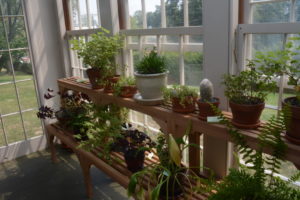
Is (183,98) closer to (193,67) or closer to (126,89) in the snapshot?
(193,67)

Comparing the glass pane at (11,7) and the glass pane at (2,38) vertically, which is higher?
the glass pane at (11,7)

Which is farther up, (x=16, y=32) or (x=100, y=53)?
(x=16, y=32)

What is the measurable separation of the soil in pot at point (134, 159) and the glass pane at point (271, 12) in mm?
1180

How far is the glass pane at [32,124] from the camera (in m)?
3.49

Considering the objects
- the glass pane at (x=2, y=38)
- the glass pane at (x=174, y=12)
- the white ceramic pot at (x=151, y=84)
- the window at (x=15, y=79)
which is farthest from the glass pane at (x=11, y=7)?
the white ceramic pot at (x=151, y=84)

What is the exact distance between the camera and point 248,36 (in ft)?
5.43

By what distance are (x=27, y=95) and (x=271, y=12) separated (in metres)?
3.04

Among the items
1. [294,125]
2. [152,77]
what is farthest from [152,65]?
[294,125]

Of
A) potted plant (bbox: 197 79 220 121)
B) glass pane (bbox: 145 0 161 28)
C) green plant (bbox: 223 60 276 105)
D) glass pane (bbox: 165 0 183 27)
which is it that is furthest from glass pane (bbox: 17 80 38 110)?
green plant (bbox: 223 60 276 105)

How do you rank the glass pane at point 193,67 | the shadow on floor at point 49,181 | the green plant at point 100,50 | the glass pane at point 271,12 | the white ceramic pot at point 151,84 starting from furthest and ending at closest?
the shadow on floor at point 49,181, the green plant at point 100,50, the glass pane at point 193,67, the white ceramic pot at point 151,84, the glass pane at point 271,12

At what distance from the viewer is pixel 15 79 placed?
3.28m

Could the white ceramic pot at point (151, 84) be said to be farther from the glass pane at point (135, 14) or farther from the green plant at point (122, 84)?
the glass pane at point (135, 14)

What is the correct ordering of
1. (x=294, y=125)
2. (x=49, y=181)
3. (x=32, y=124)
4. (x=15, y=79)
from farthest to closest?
(x=32, y=124)
(x=15, y=79)
(x=49, y=181)
(x=294, y=125)

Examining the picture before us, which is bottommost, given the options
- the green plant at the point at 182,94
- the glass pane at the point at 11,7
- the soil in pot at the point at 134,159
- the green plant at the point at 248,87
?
the soil in pot at the point at 134,159
